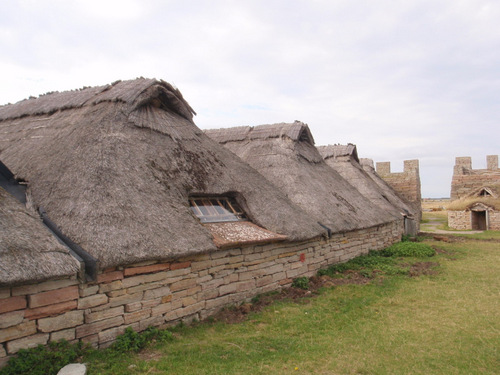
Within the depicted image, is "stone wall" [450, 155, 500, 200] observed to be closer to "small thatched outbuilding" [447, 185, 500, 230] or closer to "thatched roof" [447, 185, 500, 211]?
"thatched roof" [447, 185, 500, 211]

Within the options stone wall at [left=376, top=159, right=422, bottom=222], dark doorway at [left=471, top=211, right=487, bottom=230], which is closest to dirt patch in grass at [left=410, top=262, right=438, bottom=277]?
stone wall at [left=376, top=159, right=422, bottom=222]

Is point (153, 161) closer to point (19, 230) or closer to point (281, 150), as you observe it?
point (19, 230)

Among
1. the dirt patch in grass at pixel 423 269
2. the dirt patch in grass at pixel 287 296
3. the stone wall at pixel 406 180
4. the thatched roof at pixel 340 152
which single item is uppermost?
the thatched roof at pixel 340 152

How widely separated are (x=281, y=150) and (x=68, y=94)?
749 cm

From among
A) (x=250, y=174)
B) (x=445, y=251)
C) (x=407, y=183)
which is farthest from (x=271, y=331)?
(x=407, y=183)

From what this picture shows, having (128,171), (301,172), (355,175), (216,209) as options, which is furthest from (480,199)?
(128,171)

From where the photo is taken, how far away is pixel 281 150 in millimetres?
14742

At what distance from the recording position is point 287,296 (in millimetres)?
9258

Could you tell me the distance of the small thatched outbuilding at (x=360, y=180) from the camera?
63.3 feet

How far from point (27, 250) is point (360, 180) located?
17.4 m

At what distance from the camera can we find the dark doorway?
90.2 feet

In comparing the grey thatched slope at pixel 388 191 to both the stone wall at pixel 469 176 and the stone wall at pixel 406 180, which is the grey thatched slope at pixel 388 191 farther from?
the stone wall at pixel 469 176

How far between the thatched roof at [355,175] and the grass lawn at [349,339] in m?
9.40

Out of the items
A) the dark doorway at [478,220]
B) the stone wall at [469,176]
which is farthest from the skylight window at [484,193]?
the dark doorway at [478,220]
